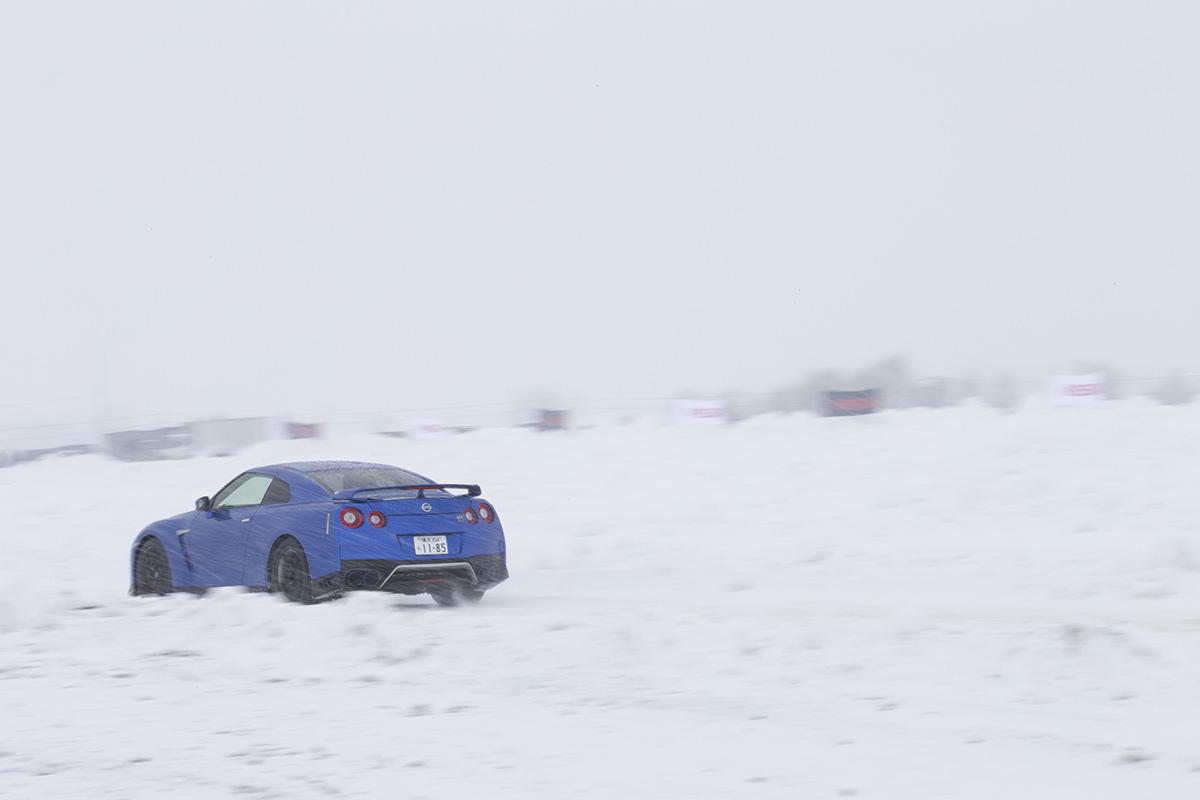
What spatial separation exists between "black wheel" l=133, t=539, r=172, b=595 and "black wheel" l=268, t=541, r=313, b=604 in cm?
153

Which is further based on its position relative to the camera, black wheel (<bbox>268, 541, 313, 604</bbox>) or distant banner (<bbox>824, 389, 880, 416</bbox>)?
distant banner (<bbox>824, 389, 880, 416</bbox>)

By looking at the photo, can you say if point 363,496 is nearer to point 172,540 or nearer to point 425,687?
point 172,540

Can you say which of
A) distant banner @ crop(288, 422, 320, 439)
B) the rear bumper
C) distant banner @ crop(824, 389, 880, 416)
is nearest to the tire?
the rear bumper

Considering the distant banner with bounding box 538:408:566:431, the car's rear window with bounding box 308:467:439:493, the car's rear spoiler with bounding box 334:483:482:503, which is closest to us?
the car's rear spoiler with bounding box 334:483:482:503

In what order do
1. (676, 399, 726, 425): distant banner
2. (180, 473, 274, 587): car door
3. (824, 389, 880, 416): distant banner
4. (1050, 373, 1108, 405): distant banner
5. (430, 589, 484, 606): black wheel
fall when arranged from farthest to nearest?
(676, 399, 726, 425): distant banner → (824, 389, 880, 416): distant banner → (1050, 373, 1108, 405): distant banner → (430, 589, 484, 606): black wheel → (180, 473, 274, 587): car door

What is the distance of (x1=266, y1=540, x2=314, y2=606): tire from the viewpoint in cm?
968

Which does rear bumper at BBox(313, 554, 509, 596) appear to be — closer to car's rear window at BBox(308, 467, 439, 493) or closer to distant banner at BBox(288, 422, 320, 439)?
car's rear window at BBox(308, 467, 439, 493)

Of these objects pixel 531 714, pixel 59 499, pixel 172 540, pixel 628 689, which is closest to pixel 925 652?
pixel 628 689

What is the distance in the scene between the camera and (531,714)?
19.3 feet

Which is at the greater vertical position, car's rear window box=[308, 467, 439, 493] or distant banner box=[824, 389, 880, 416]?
car's rear window box=[308, 467, 439, 493]

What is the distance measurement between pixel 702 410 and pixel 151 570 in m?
16.5

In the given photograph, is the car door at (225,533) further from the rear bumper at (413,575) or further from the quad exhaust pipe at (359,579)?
the quad exhaust pipe at (359,579)

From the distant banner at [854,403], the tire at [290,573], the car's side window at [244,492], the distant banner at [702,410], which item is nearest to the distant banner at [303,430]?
the distant banner at [702,410]

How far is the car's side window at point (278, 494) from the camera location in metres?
10.2
